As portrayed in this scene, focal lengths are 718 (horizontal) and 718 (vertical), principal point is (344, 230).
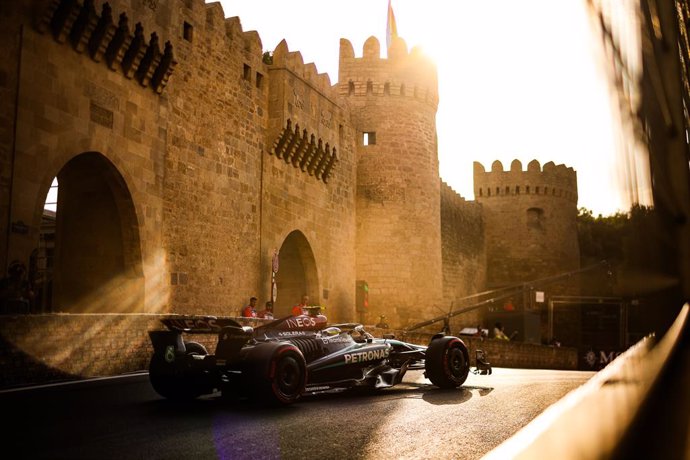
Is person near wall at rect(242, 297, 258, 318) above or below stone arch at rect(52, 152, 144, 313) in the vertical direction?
below

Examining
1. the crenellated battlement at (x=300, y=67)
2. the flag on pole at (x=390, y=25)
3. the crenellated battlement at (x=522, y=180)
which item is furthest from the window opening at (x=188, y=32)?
the crenellated battlement at (x=522, y=180)

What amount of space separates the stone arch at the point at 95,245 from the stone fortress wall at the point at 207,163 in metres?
0.03

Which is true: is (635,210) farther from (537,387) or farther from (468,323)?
(468,323)

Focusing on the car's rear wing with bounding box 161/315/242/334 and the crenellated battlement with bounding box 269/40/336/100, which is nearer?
the car's rear wing with bounding box 161/315/242/334

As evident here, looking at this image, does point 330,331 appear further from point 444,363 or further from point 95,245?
point 95,245

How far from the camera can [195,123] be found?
15.6 m

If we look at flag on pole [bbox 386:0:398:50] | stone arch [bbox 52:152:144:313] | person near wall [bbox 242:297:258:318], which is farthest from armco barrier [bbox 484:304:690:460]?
flag on pole [bbox 386:0:398:50]

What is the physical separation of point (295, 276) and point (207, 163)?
6.05 m

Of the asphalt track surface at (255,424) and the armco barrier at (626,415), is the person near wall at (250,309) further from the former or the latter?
the armco barrier at (626,415)

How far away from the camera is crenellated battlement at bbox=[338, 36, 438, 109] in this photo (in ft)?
79.0

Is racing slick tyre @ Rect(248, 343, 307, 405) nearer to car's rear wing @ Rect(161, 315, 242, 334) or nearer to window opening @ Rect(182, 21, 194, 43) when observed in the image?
car's rear wing @ Rect(161, 315, 242, 334)

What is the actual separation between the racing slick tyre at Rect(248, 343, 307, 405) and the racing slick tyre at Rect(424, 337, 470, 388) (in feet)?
7.04

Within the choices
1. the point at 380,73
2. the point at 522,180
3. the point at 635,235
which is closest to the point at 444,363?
the point at 635,235

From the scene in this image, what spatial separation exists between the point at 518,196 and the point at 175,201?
94.8 ft
